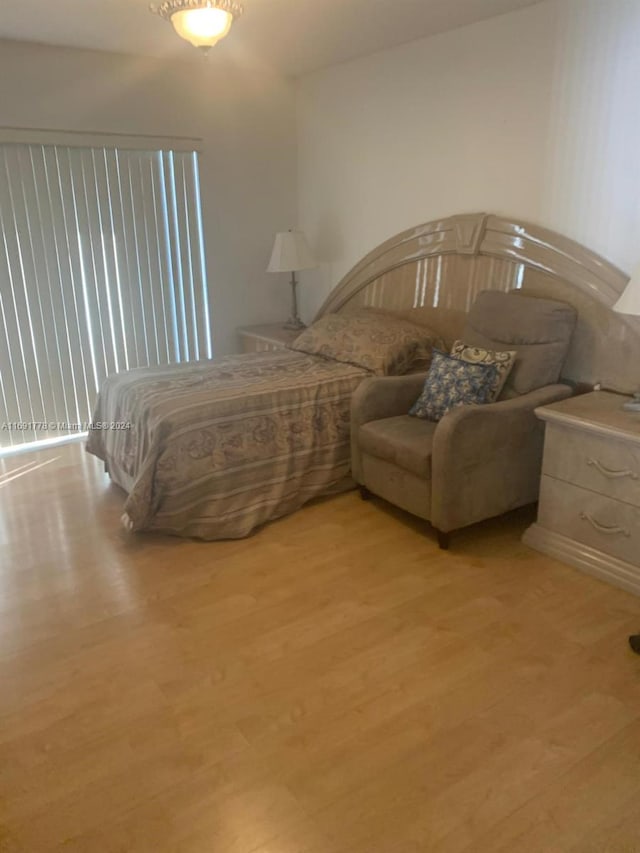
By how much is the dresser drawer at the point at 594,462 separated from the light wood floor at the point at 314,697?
0.38 m

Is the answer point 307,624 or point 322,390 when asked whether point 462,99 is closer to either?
point 322,390

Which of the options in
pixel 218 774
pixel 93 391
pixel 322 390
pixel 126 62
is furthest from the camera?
pixel 93 391

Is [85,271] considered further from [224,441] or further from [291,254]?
[224,441]

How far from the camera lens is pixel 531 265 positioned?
3.17m

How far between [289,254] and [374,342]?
4.05ft

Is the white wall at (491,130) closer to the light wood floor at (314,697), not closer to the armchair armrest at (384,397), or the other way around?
the armchair armrest at (384,397)

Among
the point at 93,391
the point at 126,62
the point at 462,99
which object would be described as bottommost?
the point at 93,391

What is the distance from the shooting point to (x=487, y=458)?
2.78 metres

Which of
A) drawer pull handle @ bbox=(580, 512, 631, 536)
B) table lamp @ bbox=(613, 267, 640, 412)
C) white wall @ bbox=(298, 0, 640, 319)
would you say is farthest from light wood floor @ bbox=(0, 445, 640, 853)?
white wall @ bbox=(298, 0, 640, 319)

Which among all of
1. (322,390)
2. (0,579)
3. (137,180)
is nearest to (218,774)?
(0,579)

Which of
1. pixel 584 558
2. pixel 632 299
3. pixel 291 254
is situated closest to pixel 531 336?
pixel 632 299

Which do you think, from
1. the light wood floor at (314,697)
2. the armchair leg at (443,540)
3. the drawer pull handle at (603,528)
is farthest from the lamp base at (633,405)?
the armchair leg at (443,540)

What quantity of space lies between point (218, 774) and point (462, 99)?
335 centimetres

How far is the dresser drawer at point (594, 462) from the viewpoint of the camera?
242 cm
